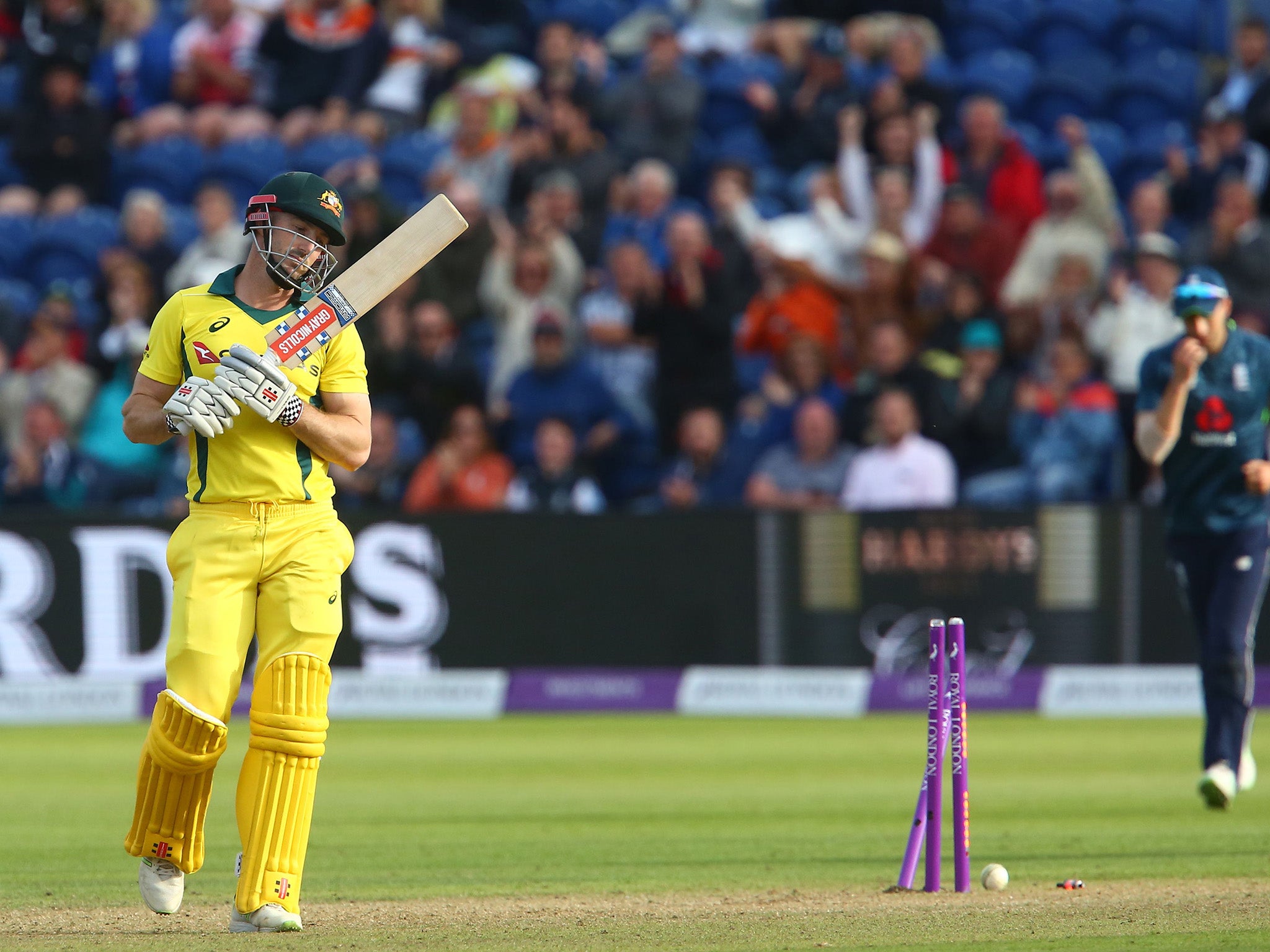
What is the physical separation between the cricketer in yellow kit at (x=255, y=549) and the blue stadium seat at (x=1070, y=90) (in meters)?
11.0

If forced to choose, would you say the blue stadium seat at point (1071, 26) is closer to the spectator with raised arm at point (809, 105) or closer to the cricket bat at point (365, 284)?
the spectator with raised arm at point (809, 105)

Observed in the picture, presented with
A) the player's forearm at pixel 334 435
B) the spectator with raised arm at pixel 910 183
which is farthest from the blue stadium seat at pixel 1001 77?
the player's forearm at pixel 334 435

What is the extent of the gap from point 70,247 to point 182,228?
2.76 ft

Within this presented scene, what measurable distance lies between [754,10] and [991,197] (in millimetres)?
3493

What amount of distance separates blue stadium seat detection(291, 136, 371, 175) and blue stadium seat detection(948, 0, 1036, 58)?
4988mm

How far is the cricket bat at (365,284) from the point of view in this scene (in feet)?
15.7

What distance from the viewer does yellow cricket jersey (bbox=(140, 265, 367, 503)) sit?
4793 mm

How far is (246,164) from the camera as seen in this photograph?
14695mm

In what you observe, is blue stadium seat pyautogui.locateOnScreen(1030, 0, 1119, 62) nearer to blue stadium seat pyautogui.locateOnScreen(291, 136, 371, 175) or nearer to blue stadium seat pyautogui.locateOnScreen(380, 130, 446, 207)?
blue stadium seat pyautogui.locateOnScreen(380, 130, 446, 207)

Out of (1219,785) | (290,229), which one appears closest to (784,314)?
(1219,785)

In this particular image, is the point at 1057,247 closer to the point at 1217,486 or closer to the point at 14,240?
the point at 1217,486

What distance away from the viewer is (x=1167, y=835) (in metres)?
6.62

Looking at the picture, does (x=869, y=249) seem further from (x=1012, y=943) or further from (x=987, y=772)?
(x=1012, y=943)

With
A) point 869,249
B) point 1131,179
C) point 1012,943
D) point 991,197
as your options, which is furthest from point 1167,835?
point 1131,179
